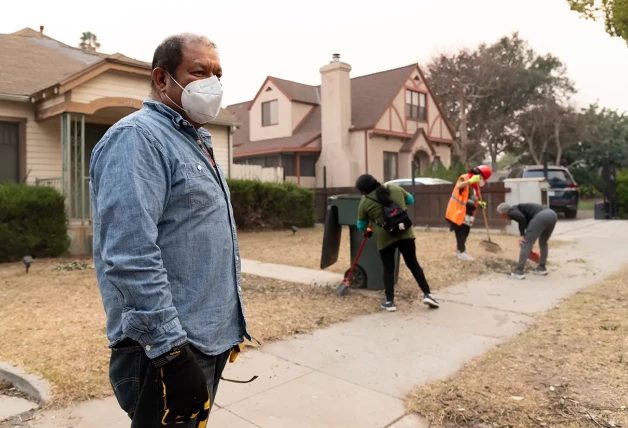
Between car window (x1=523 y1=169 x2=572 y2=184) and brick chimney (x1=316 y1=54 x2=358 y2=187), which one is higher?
brick chimney (x1=316 y1=54 x2=358 y2=187)

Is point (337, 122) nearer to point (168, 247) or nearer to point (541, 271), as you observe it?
point (541, 271)

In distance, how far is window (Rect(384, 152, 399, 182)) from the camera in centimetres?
2589

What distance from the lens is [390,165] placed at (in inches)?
1030

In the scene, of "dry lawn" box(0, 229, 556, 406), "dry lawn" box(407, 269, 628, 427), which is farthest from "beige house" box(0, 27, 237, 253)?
"dry lawn" box(407, 269, 628, 427)

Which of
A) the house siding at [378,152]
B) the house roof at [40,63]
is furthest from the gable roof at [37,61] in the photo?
the house siding at [378,152]

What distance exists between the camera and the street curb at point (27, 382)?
11.7ft

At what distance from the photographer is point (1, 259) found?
9.91 m

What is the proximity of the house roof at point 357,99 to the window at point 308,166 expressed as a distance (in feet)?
3.26

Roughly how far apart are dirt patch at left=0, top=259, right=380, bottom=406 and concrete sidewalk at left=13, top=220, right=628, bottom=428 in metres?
0.28

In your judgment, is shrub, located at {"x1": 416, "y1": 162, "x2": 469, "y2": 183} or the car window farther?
shrub, located at {"x1": 416, "y1": 162, "x2": 469, "y2": 183}

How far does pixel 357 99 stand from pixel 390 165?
3903mm

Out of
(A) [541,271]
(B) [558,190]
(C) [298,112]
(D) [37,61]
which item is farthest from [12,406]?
(C) [298,112]

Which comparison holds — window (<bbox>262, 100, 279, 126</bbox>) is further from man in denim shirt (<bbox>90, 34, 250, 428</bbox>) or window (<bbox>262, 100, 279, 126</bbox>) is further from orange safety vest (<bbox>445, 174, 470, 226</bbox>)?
man in denim shirt (<bbox>90, 34, 250, 428</bbox>)

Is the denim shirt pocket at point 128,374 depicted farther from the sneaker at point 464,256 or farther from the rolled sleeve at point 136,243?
the sneaker at point 464,256
